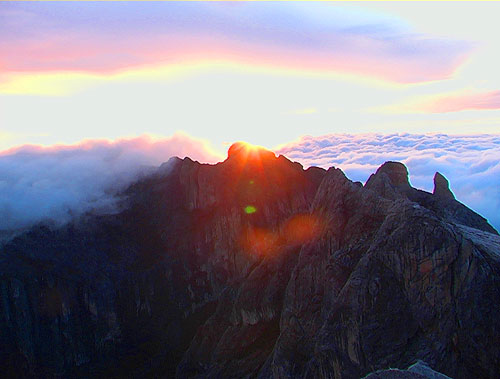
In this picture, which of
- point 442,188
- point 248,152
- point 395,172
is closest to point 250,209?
point 248,152

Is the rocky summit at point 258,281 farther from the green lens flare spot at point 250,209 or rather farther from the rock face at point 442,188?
the green lens flare spot at point 250,209

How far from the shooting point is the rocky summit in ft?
115

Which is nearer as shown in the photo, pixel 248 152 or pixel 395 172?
pixel 395 172

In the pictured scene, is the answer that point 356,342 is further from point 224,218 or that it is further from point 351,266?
point 224,218

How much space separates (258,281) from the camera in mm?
58812

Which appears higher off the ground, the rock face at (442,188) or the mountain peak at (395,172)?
the mountain peak at (395,172)

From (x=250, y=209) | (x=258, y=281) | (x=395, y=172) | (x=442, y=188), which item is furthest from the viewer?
(x=250, y=209)

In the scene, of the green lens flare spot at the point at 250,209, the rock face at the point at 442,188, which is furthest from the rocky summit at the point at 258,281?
the green lens flare spot at the point at 250,209

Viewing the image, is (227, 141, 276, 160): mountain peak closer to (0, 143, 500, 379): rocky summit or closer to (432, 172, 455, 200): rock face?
(0, 143, 500, 379): rocky summit

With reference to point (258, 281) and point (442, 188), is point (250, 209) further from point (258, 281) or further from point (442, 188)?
point (258, 281)

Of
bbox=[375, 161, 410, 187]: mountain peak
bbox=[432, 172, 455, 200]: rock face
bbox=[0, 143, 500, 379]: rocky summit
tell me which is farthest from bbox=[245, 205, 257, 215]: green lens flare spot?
bbox=[432, 172, 455, 200]: rock face

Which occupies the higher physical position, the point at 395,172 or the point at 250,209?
the point at 395,172

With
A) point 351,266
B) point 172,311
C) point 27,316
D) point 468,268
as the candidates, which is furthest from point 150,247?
point 468,268

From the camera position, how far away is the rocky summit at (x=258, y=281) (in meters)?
35.2
